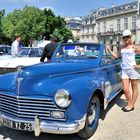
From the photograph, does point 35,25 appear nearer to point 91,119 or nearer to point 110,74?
point 110,74

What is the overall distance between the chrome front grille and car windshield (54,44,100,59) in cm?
217

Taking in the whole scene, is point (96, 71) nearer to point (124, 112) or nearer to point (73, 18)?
point (124, 112)

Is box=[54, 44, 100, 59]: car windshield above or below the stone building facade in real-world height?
below

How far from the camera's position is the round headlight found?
16.0 feet

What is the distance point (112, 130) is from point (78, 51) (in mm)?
2013

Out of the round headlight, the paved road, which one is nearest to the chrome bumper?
the round headlight

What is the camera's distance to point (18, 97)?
5188mm

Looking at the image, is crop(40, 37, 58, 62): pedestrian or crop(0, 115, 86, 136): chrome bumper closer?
crop(0, 115, 86, 136): chrome bumper

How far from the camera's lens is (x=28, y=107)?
16.7ft

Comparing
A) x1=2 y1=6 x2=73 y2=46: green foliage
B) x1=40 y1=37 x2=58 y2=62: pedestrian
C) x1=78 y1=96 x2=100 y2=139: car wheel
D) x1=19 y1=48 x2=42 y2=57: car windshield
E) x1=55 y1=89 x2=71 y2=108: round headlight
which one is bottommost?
x1=78 y1=96 x2=100 y2=139: car wheel

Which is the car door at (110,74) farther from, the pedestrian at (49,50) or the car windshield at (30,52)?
the car windshield at (30,52)

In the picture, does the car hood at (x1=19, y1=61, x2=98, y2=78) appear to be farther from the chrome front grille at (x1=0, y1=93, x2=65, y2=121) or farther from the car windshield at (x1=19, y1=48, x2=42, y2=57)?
the car windshield at (x1=19, y1=48, x2=42, y2=57)

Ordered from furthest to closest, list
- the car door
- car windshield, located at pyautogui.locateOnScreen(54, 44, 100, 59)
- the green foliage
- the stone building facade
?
1. the stone building facade
2. the green foliage
3. car windshield, located at pyautogui.locateOnScreen(54, 44, 100, 59)
4. the car door

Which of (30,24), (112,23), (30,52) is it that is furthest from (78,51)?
(112,23)
